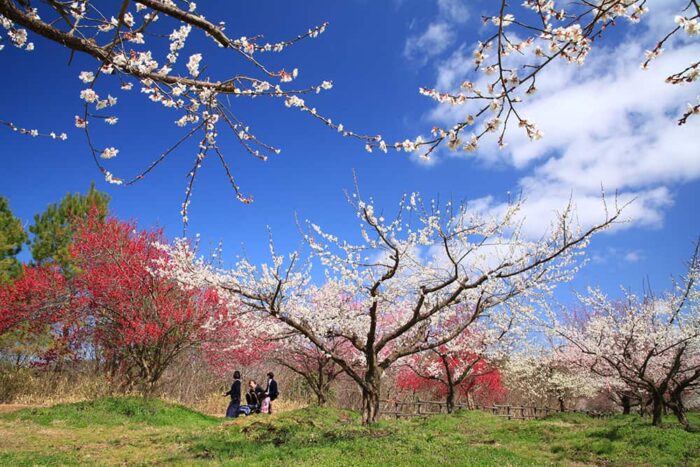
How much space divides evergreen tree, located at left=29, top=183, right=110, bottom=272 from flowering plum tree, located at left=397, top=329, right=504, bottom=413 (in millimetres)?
16553

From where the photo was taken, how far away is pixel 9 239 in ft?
68.3

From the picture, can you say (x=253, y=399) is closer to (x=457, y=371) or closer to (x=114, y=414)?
(x=114, y=414)

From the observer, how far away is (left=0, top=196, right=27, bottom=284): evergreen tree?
2019 cm

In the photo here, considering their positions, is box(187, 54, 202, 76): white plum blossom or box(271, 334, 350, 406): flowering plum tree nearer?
box(187, 54, 202, 76): white plum blossom

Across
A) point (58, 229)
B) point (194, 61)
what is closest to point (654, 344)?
point (194, 61)

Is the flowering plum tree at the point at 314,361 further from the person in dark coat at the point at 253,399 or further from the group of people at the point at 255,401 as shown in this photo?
the person in dark coat at the point at 253,399

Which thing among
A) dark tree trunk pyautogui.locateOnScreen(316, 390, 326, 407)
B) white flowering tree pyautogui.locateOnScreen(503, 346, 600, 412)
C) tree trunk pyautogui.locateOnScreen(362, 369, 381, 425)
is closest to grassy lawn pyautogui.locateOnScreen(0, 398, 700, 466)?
tree trunk pyautogui.locateOnScreen(362, 369, 381, 425)

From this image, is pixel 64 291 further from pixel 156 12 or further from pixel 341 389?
pixel 156 12

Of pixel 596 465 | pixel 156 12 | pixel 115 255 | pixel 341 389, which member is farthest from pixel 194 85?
pixel 341 389

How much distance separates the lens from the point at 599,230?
9875 mm

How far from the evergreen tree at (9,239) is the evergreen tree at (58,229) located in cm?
65

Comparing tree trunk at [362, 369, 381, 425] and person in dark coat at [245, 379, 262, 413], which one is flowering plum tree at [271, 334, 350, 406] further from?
tree trunk at [362, 369, 381, 425]

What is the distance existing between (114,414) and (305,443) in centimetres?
713

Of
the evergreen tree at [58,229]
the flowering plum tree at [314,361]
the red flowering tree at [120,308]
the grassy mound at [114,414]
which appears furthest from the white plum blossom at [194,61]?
the evergreen tree at [58,229]
